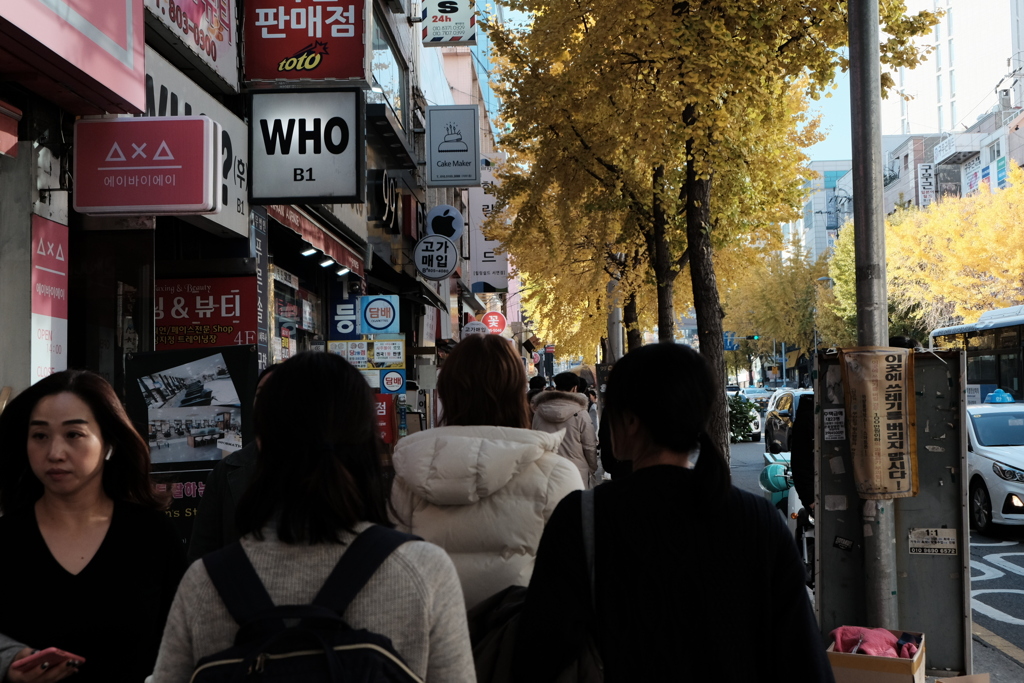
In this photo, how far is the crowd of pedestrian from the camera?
181 centimetres

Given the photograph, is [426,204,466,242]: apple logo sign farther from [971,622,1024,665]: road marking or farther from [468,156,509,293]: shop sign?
[971,622,1024,665]: road marking

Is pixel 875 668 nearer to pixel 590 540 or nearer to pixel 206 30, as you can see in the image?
pixel 590 540

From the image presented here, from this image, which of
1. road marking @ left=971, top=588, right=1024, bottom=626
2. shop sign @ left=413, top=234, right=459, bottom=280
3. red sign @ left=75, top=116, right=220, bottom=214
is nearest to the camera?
red sign @ left=75, top=116, right=220, bottom=214

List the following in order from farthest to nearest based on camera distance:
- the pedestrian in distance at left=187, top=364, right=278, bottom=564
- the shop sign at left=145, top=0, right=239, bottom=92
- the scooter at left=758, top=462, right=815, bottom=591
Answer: the scooter at left=758, top=462, right=815, bottom=591 < the shop sign at left=145, top=0, right=239, bottom=92 < the pedestrian in distance at left=187, top=364, right=278, bottom=564

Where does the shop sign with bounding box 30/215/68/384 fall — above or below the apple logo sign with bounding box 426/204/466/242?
below

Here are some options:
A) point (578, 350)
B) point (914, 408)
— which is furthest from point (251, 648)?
point (578, 350)

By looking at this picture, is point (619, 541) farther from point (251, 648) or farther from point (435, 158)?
point (435, 158)

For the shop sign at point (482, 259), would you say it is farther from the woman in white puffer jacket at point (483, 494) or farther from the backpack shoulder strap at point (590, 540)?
the backpack shoulder strap at point (590, 540)

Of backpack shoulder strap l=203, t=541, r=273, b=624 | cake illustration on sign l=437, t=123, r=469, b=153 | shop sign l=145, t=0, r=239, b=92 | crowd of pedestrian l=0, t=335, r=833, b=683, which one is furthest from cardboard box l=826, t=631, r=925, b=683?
cake illustration on sign l=437, t=123, r=469, b=153

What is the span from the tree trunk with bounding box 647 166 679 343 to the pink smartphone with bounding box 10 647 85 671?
14.0 meters

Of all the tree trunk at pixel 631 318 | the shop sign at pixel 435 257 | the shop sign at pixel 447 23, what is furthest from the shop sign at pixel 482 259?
the shop sign at pixel 435 257

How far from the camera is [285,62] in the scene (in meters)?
9.52

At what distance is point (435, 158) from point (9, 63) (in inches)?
646

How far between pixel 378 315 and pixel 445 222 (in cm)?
791
